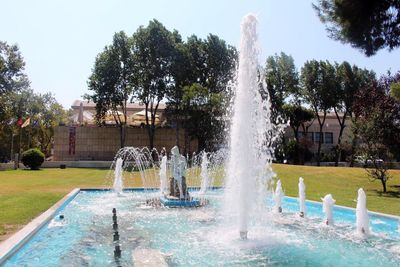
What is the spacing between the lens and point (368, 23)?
46.8 ft

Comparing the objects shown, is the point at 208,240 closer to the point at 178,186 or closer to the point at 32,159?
the point at 178,186

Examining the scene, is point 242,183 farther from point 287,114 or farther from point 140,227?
point 287,114

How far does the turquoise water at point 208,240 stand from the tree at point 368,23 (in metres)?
5.99

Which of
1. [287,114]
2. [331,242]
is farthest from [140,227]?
[287,114]

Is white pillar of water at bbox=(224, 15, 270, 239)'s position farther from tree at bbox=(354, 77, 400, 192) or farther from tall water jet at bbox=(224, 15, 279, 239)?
tree at bbox=(354, 77, 400, 192)

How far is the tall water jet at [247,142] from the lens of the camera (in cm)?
976

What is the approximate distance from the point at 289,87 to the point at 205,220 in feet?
121

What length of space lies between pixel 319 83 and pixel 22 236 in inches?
1629

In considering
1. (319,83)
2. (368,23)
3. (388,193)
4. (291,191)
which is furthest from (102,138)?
(368,23)

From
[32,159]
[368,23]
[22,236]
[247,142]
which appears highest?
[368,23]

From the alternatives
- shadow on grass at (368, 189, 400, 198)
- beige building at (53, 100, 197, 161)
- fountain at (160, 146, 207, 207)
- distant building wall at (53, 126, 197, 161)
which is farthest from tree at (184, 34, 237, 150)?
fountain at (160, 146, 207, 207)

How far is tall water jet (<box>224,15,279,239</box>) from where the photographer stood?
9758 mm

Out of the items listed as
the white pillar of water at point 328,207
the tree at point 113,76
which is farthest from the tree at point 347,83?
the white pillar of water at point 328,207

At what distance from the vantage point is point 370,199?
57.0 ft
